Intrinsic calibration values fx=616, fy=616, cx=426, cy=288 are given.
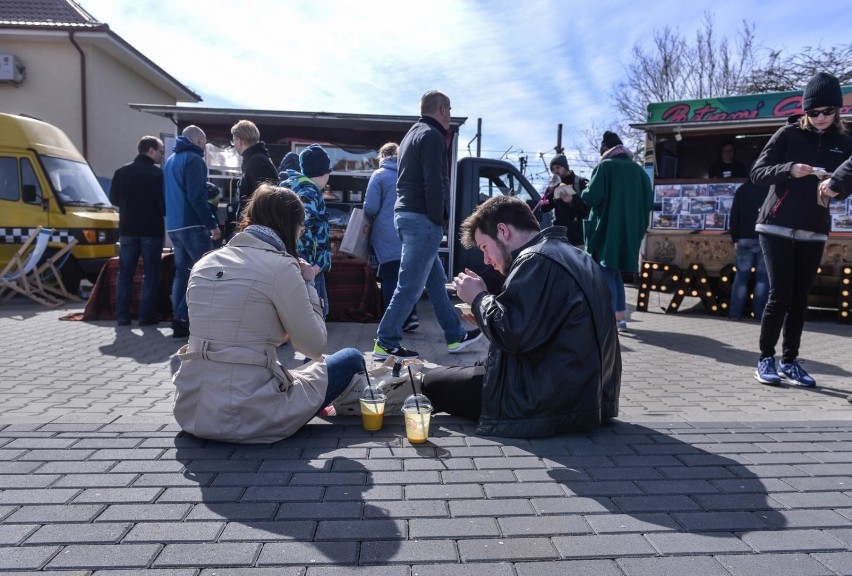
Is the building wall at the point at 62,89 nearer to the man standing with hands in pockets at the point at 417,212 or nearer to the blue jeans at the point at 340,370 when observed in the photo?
the man standing with hands in pockets at the point at 417,212

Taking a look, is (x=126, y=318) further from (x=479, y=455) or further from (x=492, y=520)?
(x=492, y=520)

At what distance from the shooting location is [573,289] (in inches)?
113

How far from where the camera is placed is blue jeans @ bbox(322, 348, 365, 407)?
3268 mm

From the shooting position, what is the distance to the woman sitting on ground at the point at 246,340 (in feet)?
9.00

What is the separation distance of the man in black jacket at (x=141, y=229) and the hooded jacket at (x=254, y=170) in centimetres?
161

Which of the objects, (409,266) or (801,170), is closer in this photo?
(801,170)

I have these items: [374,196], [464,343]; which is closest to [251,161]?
[374,196]

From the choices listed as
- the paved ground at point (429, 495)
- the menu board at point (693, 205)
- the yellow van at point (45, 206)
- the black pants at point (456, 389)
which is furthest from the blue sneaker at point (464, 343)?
the yellow van at point (45, 206)

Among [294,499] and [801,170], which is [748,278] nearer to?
[801,170]


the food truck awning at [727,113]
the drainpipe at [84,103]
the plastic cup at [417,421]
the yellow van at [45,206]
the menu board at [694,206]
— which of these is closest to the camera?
the plastic cup at [417,421]

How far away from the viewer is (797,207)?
4.30 m

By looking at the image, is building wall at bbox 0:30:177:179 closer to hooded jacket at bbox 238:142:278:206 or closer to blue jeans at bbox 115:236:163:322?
blue jeans at bbox 115:236:163:322

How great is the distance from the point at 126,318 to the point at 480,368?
4.99 m

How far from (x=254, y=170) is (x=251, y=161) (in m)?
0.09
